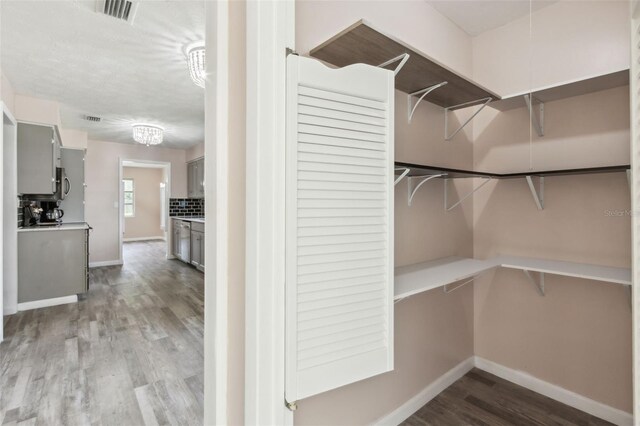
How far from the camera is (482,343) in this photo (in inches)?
88.6

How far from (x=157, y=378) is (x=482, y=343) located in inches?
88.7

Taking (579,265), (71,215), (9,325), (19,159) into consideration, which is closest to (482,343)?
(579,265)

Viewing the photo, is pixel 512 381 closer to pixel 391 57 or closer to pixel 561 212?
pixel 561 212

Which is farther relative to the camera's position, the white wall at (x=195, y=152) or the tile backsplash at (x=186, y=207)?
the tile backsplash at (x=186, y=207)

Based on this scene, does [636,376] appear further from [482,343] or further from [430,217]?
[482,343]

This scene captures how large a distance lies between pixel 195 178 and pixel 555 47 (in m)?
5.97

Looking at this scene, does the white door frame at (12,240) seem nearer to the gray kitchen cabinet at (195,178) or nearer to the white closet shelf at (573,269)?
the gray kitchen cabinet at (195,178)

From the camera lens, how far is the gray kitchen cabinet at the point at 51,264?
3.51 metres

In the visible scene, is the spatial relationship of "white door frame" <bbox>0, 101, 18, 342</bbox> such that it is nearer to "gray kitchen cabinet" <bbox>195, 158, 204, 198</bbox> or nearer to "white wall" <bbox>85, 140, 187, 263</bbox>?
"white wall" <bbox>85, 140, 187, 263</bbox>

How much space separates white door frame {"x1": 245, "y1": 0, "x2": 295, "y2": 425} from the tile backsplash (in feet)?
20.8

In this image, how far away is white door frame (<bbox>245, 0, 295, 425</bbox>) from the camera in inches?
34.7

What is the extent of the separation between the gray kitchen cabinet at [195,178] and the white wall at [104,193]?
96 cm

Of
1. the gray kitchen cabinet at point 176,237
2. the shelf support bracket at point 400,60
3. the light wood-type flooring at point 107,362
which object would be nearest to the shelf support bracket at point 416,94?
the shelf support bracket at point 400,60

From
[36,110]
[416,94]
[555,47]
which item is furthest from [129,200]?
[555,47]
